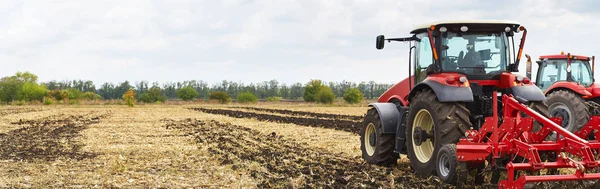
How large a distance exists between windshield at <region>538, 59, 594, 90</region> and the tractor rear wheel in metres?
1.24

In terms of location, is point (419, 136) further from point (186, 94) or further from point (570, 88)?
point (186, 94)

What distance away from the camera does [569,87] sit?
12.4m

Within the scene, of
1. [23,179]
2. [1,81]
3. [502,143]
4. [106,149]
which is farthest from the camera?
[1,81]

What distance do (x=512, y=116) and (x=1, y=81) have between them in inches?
4050

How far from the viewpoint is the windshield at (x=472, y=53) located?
8508mm

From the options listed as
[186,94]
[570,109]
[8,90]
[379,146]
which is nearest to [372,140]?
[379,146]

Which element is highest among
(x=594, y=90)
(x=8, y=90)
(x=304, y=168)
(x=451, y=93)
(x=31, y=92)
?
(x=8, y=90)

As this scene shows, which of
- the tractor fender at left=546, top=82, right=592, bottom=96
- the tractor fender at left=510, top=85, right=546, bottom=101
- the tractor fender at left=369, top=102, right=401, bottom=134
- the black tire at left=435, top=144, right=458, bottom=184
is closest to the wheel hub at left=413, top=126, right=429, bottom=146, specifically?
the black tire at left=435, top=144, right=458, bottom=184

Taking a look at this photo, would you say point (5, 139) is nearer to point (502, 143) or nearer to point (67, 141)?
point (67, 141)

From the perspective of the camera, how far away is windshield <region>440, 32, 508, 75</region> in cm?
851

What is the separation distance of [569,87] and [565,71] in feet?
4.14

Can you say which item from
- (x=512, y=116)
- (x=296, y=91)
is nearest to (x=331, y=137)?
(x=512, y=116)

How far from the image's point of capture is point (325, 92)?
3364 inches

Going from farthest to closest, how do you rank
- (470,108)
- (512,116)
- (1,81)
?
(1,81), (470,108), (512,116)
